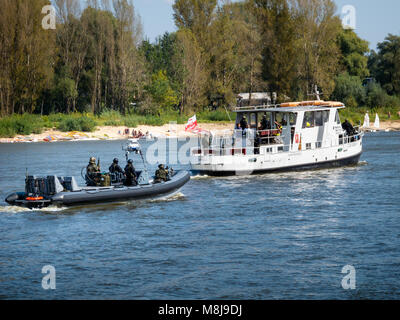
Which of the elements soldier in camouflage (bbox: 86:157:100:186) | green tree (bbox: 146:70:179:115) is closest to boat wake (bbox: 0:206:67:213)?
soldier in camouflage (bbox: 86:157:100:186)

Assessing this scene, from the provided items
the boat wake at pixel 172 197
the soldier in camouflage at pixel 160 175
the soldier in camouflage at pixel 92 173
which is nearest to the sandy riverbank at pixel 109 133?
the boat wake at pixel 172 197

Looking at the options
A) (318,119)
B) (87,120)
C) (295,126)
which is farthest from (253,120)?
(87,120)

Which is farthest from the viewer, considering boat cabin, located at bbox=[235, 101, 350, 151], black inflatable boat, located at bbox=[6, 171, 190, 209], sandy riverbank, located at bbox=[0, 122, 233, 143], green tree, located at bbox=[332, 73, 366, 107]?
green tree, located at bbox=[332, 73, 366, 107]

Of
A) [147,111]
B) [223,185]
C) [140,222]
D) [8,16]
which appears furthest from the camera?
[147,111]

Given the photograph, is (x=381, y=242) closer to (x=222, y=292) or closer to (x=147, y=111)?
(x=222, y=292)

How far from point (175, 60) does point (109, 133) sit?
49.1 feet

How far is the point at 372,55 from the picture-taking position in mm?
117375

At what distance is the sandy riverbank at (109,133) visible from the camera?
228 ft

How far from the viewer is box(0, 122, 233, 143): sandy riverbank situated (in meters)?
69.6

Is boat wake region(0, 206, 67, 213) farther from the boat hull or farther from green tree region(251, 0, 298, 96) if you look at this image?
green tree region(251, 0, 298, 96)

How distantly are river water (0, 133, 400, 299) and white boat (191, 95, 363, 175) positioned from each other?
106 inches

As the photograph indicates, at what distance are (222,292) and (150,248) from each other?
4572 millimetres

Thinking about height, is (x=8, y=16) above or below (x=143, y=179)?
above

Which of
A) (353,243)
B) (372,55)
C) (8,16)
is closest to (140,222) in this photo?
(353,243)
